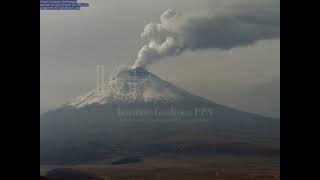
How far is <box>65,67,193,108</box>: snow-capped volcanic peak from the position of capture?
354cm

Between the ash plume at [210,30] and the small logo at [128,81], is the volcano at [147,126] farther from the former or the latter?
the ash plume at [210,30]

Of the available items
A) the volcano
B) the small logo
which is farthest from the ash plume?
the volcano

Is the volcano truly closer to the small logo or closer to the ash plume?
the small logo

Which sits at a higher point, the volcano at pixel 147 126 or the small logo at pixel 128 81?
the small logo at pixel 128 81

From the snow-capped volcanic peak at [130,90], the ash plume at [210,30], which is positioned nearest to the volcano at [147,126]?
the snow-capped volcanic peak at [130,90]

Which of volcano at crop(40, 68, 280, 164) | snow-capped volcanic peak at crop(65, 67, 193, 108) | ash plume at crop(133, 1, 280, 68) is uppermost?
ash plume at crop(133, 1, 280, 68)

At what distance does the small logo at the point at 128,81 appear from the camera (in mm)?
3555

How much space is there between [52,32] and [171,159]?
1178 millimetres

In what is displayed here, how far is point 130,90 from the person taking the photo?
3566 millimetres

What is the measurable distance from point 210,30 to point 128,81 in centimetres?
65

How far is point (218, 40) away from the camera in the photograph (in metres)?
3.54

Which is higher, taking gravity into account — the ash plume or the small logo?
the ash plume
